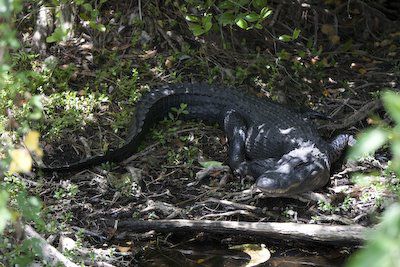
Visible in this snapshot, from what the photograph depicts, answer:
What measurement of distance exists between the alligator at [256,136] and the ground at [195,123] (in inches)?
5.0

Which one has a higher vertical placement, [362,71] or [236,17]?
[236,17]

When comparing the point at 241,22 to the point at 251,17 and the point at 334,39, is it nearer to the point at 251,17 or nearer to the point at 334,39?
the point at 251,17

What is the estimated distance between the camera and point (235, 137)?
5.50 meters

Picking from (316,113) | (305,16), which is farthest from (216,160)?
(305,16)

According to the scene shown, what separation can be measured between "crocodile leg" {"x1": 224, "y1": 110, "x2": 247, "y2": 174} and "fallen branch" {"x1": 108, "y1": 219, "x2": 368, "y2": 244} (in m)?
1.13

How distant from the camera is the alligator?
15.7 feet

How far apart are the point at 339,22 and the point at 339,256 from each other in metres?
3.96

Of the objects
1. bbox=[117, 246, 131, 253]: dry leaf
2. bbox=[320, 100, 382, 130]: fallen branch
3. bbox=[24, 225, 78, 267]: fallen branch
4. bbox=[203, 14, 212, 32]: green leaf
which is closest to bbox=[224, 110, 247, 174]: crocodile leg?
bbox=[320, 100, 382, 130]: fallen branch

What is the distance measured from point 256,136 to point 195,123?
0.63 m

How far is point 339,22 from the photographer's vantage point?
23.6 ft

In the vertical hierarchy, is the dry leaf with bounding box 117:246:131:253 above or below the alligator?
below

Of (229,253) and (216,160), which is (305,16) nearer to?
(216,160)

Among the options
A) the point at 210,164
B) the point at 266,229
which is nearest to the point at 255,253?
the point at 266,229

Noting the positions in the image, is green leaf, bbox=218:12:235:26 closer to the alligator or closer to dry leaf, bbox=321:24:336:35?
the alligator
